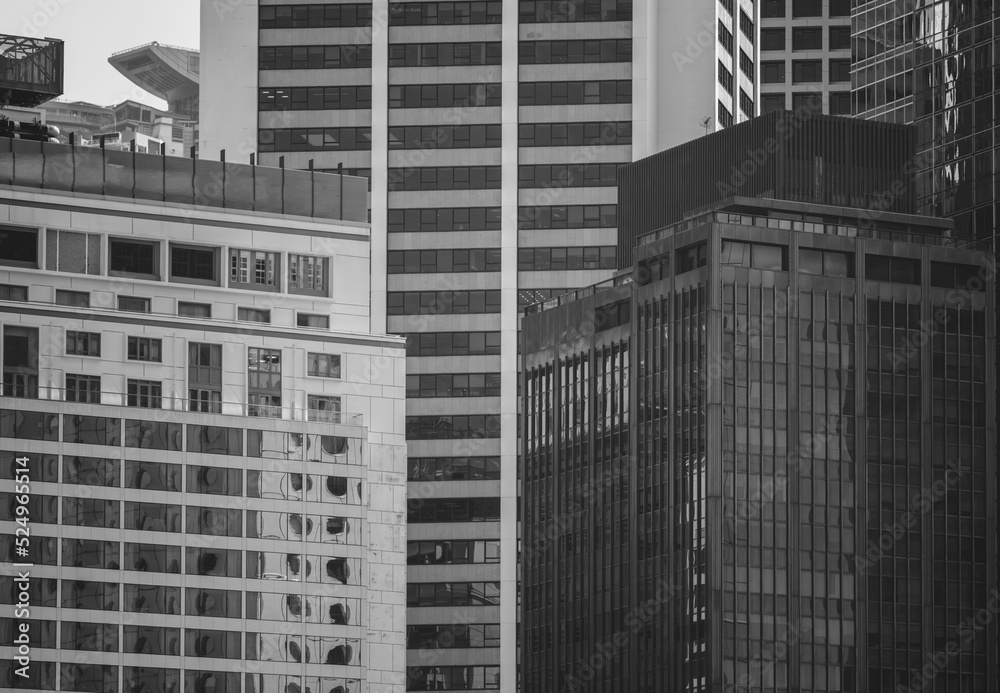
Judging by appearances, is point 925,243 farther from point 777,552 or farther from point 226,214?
point 226,214

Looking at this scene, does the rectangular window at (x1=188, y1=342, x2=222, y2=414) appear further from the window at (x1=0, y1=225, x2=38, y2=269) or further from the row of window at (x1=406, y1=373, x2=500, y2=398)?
the row of window at (x1=406, y1=373, x2=500, y2=398)

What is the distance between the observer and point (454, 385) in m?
198

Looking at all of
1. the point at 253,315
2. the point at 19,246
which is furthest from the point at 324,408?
the point at 19,246

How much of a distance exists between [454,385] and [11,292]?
7090 cm

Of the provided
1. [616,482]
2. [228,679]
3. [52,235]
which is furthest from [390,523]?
[616,482]

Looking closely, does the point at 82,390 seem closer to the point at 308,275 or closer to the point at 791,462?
the point at 308,275

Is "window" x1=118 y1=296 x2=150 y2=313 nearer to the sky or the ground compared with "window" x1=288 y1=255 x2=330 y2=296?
nearer to the ground

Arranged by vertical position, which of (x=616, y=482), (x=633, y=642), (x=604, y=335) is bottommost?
(x=633, y=642)

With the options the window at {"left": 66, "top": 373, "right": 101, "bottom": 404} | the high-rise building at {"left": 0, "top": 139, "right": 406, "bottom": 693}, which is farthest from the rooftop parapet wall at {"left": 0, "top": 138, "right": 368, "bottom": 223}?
the window at {"left": 66, "top": 373, "right": 101, "bottom": 404}

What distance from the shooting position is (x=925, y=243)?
569 ft

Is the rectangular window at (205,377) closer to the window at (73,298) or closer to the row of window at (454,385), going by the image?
the window at (73,298)

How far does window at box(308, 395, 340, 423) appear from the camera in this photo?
447ft

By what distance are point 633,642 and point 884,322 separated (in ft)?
96.4

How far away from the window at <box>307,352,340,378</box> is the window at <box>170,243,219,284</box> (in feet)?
24.3
